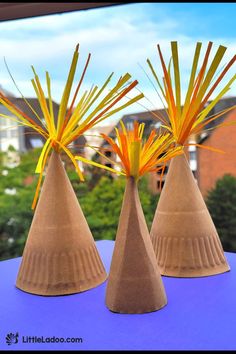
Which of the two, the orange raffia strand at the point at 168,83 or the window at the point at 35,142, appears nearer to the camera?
the orange raffia strand at the point at 168,83

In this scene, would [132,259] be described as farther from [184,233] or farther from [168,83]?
[168,83]

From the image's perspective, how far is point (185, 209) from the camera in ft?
2.32

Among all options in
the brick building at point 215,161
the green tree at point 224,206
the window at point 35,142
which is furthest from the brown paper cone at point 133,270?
the window at point 35,142

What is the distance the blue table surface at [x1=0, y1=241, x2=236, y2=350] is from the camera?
0.45 metres

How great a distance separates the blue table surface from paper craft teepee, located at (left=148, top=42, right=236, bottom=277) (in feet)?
0.14

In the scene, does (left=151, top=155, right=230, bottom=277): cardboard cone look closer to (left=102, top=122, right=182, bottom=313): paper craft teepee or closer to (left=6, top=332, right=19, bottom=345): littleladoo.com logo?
(left=102, top=122, right=182, bottom=313): paper craft teepee

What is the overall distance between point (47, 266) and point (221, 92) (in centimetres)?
43

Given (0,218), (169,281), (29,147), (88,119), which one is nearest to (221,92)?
(88,119)

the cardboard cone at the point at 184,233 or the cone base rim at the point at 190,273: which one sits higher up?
the cardboard cone at the point at 184,233

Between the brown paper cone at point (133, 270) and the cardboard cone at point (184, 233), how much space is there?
147mm

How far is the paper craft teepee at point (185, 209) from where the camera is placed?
2.27ft

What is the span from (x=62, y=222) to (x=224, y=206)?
397 centimetres

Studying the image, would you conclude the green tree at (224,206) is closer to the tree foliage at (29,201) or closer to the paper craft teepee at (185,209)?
the tree foliage at (29,201)

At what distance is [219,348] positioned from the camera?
1.40ft
